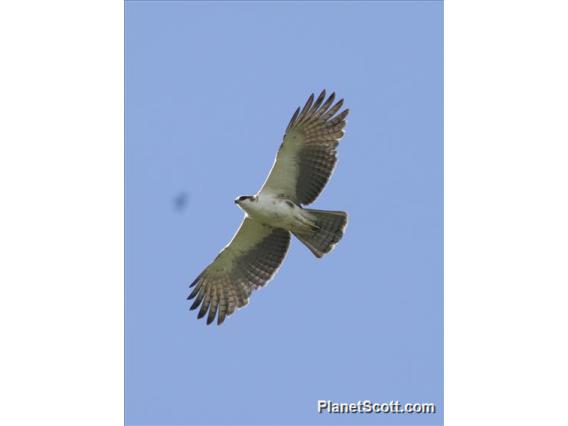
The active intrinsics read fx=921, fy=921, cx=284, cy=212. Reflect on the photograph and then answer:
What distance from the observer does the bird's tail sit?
12.3 meters

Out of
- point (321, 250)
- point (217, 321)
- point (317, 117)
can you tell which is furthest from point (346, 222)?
point (217, 321)

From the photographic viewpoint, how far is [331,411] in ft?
35.3

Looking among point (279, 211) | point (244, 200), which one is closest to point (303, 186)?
point (279, 211)

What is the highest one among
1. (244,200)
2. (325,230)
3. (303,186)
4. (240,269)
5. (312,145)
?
(312,145)

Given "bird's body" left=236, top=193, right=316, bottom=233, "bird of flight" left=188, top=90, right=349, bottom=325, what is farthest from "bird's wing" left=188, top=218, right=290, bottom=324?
"bird's body" left=236, top=193, right=316, bottom=233

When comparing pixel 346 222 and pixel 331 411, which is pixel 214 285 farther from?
pixel 331 411

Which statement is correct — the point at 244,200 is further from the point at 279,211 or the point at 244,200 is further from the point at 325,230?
the point at 325,230

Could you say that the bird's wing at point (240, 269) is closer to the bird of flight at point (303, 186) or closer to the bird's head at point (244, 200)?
the bird of flight at point (303, 186)

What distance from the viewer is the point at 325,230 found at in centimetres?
1236

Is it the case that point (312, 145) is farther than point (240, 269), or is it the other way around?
point (240, 269)

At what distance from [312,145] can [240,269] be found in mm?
2134

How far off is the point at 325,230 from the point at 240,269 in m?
1.56

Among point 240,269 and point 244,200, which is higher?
point 244,200

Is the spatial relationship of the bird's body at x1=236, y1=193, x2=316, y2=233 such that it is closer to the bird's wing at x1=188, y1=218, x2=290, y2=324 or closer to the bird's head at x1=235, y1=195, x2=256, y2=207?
the bird's head at x1=235, y1=195, x2=256, y2=207
